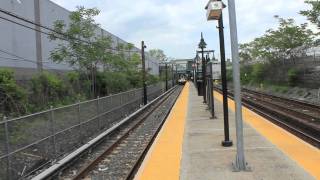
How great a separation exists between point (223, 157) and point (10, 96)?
9.10 meters

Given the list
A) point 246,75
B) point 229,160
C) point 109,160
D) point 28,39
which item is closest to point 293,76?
point 28,39

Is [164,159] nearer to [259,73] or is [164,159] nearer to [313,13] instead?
[313,13]

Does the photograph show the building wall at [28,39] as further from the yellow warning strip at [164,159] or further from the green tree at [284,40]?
the green tree at [284,40]

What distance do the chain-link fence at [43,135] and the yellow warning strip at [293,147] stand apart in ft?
19.4

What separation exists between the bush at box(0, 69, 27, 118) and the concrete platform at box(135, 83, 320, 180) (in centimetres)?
517

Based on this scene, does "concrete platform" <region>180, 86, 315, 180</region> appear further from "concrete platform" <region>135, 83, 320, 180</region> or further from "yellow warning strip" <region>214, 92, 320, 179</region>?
"yellow warning strip" <region>214, 92, 320, 179</region>

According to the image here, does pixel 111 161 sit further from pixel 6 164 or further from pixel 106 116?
pixel 106 116

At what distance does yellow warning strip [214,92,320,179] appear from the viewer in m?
11.9

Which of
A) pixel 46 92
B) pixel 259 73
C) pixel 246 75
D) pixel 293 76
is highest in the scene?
pixel 259 73

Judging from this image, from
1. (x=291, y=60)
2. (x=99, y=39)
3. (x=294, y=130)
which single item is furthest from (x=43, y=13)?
(x=291, y=60)

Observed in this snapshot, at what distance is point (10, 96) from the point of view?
19.3m

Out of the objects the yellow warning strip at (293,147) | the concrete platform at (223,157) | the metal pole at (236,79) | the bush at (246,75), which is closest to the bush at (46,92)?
the concrete platform at (223,157)

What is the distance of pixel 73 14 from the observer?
1323 inches

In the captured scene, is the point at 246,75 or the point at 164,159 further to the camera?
the point at 246,75
